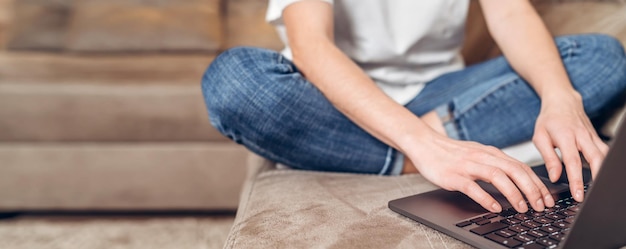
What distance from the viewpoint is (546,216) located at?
577 millimetres

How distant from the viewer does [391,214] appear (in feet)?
2.12

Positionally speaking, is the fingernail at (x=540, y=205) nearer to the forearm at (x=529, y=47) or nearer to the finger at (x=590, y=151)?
the finger at (x=590, y=151)

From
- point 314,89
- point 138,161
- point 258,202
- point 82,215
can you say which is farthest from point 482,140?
point 82,215

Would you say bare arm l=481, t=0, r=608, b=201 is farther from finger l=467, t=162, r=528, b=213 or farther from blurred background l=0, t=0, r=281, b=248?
blurred background l=0, t=0, r=281, b=248

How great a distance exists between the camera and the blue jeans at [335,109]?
0.83 meters

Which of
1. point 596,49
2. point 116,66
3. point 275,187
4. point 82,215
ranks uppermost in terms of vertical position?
point 596,49

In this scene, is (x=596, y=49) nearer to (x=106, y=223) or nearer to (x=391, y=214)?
(x=391, y=214)

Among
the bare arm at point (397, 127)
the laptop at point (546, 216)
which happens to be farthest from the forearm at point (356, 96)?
the laptop at point (546, 216)

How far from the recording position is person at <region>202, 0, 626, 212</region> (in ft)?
2.46

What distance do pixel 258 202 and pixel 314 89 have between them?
20 cm

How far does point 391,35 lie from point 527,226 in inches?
23.3

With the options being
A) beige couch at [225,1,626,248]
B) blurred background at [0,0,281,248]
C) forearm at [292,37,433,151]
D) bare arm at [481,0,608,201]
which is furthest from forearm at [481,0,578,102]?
blurred background at [0,0,281,248]

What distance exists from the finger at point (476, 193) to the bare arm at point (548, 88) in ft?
0.31

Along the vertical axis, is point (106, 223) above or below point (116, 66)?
below
